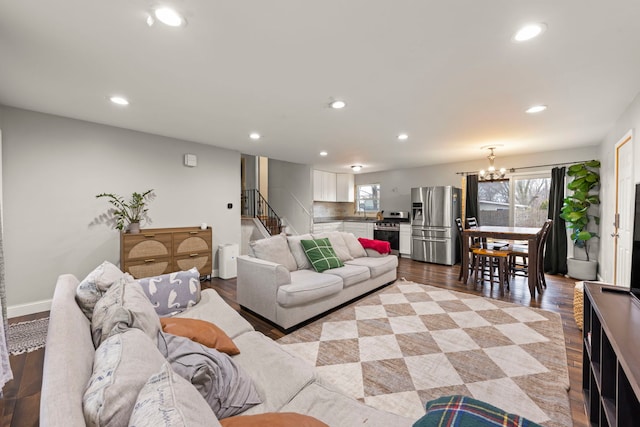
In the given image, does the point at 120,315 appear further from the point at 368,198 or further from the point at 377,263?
the point at 368,198

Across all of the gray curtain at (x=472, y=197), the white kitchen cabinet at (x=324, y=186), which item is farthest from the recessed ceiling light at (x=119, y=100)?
the gray curtain at (x=472, y=197)

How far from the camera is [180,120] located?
11.4 feet

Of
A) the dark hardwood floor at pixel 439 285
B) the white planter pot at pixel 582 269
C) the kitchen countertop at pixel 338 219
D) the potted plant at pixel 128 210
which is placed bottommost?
the dark hardwood floor at pixel 439 285

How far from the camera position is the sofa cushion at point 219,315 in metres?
1.82

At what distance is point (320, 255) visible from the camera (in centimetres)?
358

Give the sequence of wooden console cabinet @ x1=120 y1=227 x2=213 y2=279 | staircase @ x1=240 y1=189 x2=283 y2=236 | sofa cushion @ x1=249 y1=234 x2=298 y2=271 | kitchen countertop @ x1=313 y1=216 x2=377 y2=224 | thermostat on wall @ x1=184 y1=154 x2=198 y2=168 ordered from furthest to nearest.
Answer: kitchen countertop @ x1=313 y1=216 x2=377 y2=224 → staircase @ x1=240 y1=189 x2=283 y2=236 → thermostat on wall @ x1=184 y1=154 x2=198 y2=168 → wooden console cabinet @ x1=120 y1=227 x2=213 y2=279 → sofa cushion @ x1=249 y1=234 x2=298 y2=271

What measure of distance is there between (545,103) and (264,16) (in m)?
3.01

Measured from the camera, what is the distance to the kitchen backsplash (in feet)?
26.3

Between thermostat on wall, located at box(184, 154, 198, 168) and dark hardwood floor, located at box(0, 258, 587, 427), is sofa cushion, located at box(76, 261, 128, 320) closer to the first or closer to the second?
dark hardwood floor, located at box(0, 258, 587, 427)

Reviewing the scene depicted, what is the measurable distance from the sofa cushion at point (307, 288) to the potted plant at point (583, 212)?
14.4 feet

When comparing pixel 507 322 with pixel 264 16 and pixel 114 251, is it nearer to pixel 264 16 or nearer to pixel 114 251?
pixel 264 16

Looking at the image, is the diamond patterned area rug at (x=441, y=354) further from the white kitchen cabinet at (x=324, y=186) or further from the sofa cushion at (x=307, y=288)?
the white kitchen cabinet at (x=324, y=186)

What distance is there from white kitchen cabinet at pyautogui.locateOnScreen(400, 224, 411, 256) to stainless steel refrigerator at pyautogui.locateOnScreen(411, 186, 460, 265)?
0.75 feet

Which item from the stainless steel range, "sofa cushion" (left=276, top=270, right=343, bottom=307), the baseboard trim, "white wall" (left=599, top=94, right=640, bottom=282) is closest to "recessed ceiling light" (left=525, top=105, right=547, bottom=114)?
"white wall" (left=599, top=94, right=640, bottom=282)
